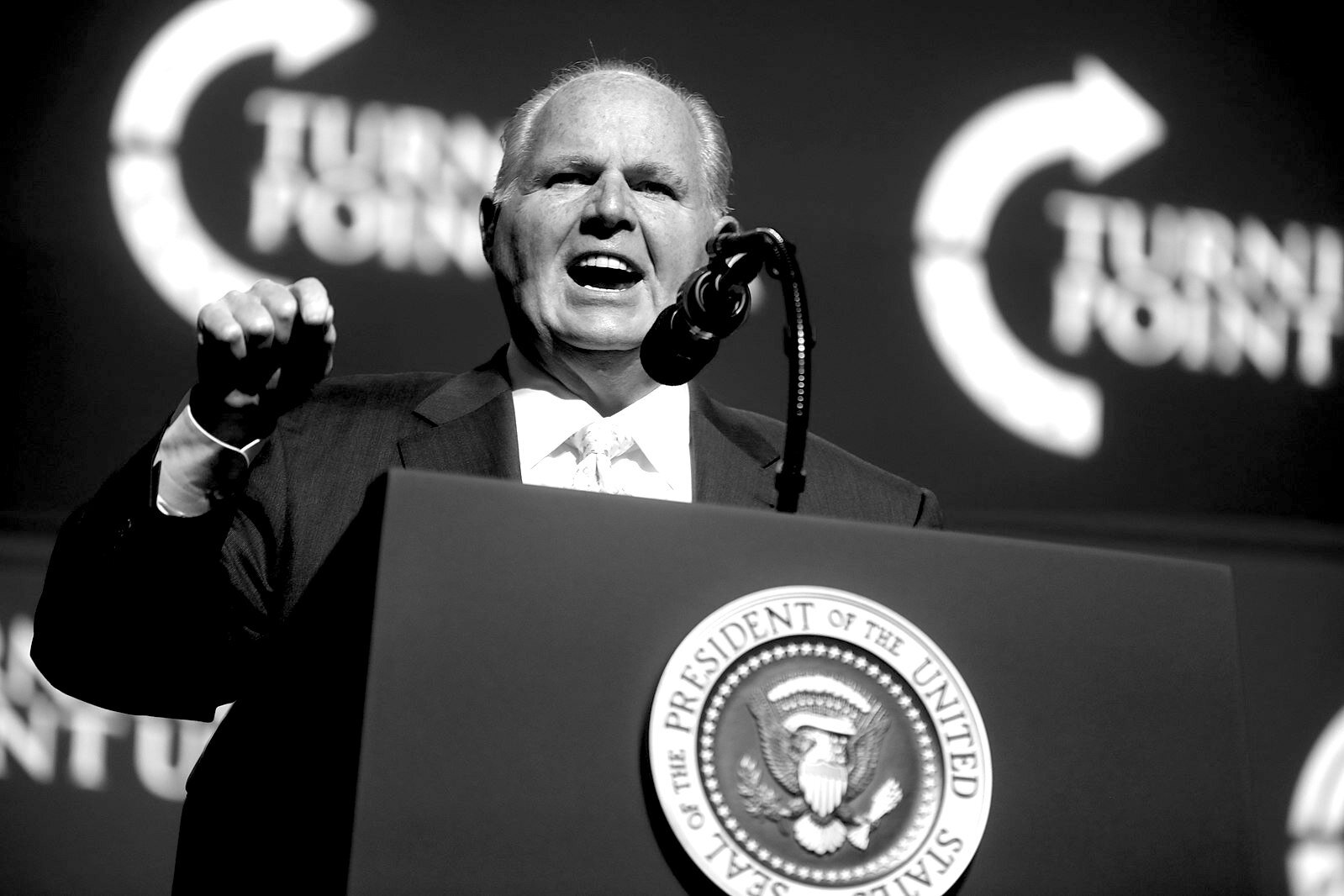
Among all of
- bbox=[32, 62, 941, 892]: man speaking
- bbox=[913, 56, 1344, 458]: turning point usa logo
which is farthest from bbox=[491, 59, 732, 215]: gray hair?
bbox=[913, 56, 1344, 458]: turning point usa logo

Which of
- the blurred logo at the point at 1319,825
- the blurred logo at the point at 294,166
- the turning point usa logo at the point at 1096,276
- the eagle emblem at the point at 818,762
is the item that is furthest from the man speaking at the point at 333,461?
the blurred logo at the point at 1319,825

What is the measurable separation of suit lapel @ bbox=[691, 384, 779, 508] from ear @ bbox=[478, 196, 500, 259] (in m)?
0.35

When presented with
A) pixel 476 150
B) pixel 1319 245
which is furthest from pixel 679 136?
pixel 1319 245

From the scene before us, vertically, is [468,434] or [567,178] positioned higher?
[567,178]

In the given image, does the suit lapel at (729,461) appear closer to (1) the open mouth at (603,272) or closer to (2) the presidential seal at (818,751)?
(1) the open mouth at (603,272)

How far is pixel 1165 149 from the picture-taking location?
2.88 meters

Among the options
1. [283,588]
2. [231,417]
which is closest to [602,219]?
[283,588]

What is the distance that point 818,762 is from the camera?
2.67ft

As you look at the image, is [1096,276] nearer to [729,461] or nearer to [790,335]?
[729,461]

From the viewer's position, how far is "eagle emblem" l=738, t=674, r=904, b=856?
0.80 m

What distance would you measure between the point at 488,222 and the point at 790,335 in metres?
0.85

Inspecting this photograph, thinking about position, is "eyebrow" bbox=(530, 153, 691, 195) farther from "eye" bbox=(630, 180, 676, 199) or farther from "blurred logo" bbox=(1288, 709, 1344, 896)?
"blurred logo" bbox=(1288, 709, 1344, 896)

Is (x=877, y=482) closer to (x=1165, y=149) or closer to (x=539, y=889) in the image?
(x=539, y=889)

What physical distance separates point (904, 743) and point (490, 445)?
672 mm
